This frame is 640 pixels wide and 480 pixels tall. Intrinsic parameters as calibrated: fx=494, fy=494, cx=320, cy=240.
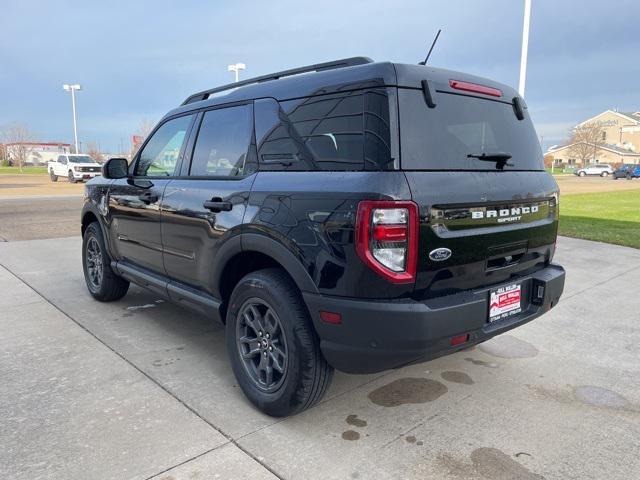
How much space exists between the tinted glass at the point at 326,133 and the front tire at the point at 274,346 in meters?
0.68

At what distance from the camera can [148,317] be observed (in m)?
4.67

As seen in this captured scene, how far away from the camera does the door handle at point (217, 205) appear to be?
10.00 ft

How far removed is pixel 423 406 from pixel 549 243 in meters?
1.32

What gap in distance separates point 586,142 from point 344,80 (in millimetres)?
89941

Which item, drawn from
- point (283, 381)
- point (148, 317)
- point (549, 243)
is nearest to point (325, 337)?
point (283, 381)

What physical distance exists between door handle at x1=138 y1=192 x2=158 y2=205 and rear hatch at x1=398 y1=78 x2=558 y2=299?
87.8 inches

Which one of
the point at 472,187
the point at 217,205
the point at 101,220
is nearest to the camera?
the point at 472,187

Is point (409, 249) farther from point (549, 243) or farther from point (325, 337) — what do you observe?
point (549, 243)

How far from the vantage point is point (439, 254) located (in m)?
2.39

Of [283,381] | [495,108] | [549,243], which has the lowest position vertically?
[283,381]

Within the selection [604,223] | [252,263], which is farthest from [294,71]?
[604,223]

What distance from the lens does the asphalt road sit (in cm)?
985

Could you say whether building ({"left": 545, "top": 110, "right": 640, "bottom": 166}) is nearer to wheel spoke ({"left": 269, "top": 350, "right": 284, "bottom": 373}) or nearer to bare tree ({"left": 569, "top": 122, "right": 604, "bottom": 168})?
bare tree ({"left": 569, "top": 122, "right": 604, "bottom": 168})

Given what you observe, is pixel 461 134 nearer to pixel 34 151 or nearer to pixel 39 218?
pixel 39 218
